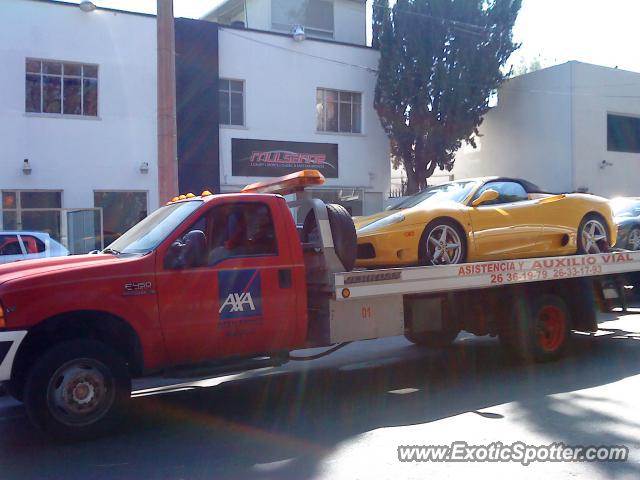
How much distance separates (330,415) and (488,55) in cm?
2006

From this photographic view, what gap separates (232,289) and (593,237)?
5552 millimetres

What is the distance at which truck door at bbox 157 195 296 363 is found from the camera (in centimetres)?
604

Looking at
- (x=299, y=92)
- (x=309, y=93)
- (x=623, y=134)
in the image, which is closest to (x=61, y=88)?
(x=299, y=92)

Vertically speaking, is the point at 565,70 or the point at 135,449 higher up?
the point at 565,70

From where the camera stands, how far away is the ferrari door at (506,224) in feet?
27.0

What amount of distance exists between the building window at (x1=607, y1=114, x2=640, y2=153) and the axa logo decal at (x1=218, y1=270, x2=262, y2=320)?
2328 cm

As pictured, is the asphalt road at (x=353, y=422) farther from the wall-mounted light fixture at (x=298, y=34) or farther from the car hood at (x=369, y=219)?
the wall-mounted light fixture at (x=298, y=34)

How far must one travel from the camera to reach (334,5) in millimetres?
25578

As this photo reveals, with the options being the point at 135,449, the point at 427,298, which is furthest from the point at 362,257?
the point at 135,449

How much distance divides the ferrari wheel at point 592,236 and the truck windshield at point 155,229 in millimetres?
5399

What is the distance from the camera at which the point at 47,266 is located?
19.2 feet

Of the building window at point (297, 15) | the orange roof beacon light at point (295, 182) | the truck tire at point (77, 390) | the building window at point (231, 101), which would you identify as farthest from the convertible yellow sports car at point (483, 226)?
the building window at point (297, 15)

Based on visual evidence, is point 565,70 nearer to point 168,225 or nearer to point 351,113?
point 351,113

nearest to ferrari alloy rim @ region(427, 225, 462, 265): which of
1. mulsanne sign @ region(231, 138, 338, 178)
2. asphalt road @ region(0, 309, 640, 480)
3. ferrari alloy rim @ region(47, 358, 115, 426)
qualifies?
asphalt road @ region(0, 309, 640, 480)
